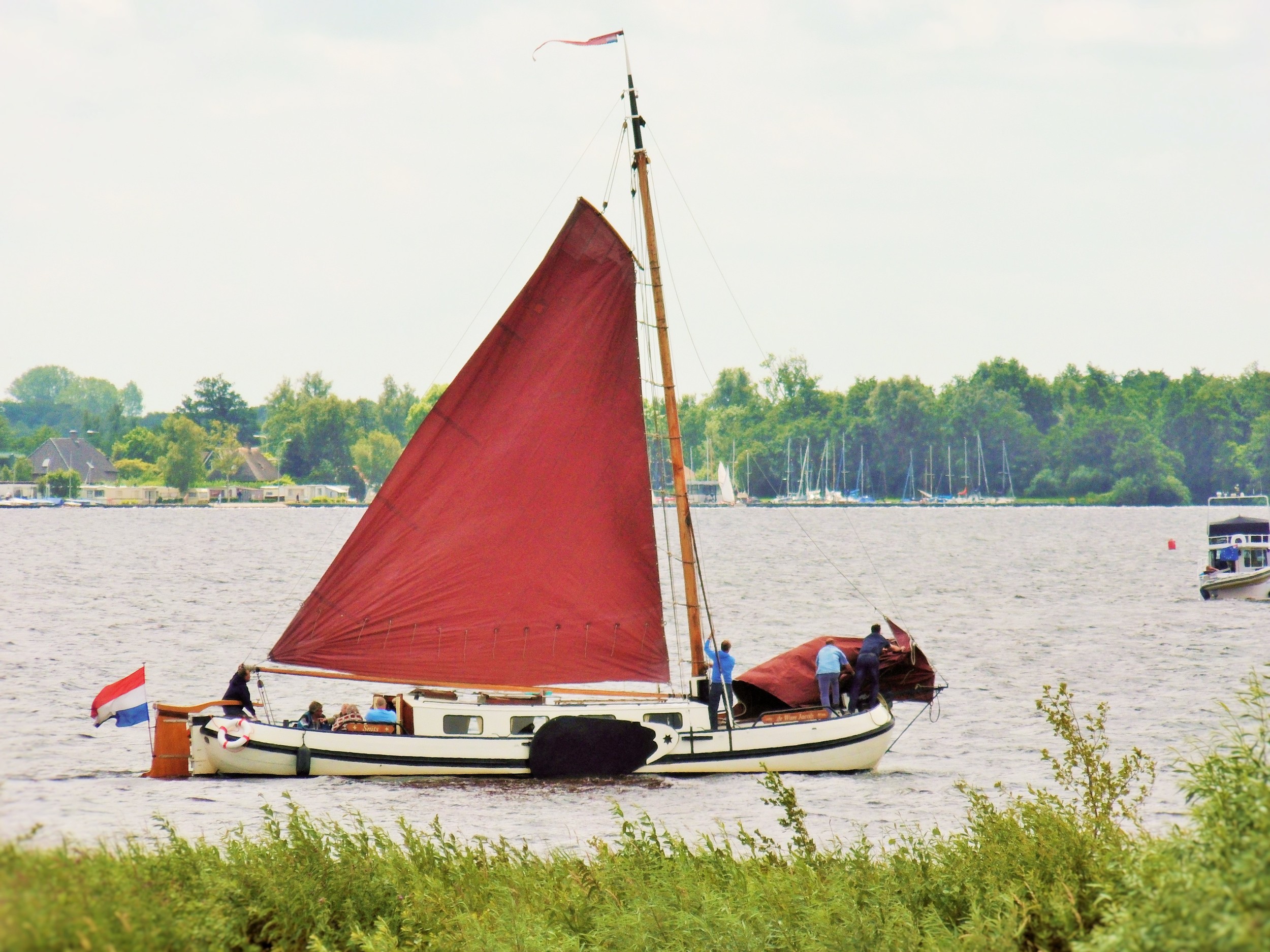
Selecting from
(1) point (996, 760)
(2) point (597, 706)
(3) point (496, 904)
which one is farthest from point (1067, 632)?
(3) point (496, 904)

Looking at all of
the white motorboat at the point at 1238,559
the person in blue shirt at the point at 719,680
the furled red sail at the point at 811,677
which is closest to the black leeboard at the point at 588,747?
the person in blue shirt at the point at 719,680

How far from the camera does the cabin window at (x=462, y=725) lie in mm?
24250

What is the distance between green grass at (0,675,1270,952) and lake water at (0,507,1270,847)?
1258mm

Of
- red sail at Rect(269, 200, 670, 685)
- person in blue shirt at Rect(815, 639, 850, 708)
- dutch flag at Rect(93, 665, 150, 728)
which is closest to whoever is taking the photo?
dutch flag at Rect(93, 665, 150, 728)

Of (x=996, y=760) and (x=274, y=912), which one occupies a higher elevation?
(x=274, y=912)

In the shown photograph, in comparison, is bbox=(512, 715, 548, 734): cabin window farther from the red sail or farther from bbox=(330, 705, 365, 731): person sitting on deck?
bbox=(330, 705, 365, 731): person sitting on deck

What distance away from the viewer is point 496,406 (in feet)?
79.5

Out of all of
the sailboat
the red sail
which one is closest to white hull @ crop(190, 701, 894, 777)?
the sailboat

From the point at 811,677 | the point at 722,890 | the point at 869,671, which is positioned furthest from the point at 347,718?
the point at 722,890

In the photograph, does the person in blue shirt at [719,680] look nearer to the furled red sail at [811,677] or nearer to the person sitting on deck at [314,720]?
the furled red sail at [811,677]

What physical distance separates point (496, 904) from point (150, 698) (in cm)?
2623

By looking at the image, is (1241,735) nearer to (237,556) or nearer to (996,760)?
(996,760)

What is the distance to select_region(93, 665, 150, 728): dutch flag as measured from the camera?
75.9 feet

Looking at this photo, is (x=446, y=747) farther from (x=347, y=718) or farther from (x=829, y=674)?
(x=829, y=674)
